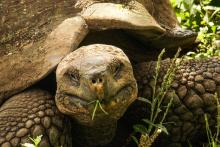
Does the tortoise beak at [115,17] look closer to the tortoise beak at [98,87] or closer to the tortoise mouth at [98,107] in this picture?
the tortoise mouth at [98,107]

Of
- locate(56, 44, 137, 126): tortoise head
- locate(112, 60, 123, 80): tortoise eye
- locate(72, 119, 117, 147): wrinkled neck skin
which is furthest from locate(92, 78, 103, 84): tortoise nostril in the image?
locate(72, 119, 117, 147): wrinkled neck skin

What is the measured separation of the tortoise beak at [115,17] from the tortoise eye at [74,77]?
0.58 meters

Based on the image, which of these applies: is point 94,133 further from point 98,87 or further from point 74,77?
point 98,87

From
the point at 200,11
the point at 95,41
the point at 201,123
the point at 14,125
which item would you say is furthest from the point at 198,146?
the point at 200,11

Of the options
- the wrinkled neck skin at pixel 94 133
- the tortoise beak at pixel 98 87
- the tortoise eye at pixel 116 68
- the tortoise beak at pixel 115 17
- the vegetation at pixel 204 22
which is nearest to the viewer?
the tortoise beak at pixel 98 87

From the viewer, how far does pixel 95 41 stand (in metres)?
3.59

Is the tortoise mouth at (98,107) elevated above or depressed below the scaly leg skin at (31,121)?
above

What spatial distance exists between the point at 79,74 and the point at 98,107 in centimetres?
22

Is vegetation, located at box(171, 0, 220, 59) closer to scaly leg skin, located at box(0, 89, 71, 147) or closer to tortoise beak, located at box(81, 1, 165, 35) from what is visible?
tortoise beak, located at box(81, 1, 165, 35)

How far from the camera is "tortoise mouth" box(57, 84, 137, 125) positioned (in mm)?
2695

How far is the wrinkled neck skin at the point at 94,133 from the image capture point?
3149 millimetres

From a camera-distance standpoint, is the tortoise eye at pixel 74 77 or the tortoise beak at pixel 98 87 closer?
the tortoise beak at pixel 98 87

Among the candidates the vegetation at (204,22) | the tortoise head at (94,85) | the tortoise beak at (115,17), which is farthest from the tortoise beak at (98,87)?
the vegetation at (204,22)

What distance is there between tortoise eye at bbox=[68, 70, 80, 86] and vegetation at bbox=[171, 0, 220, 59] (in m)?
1.97
